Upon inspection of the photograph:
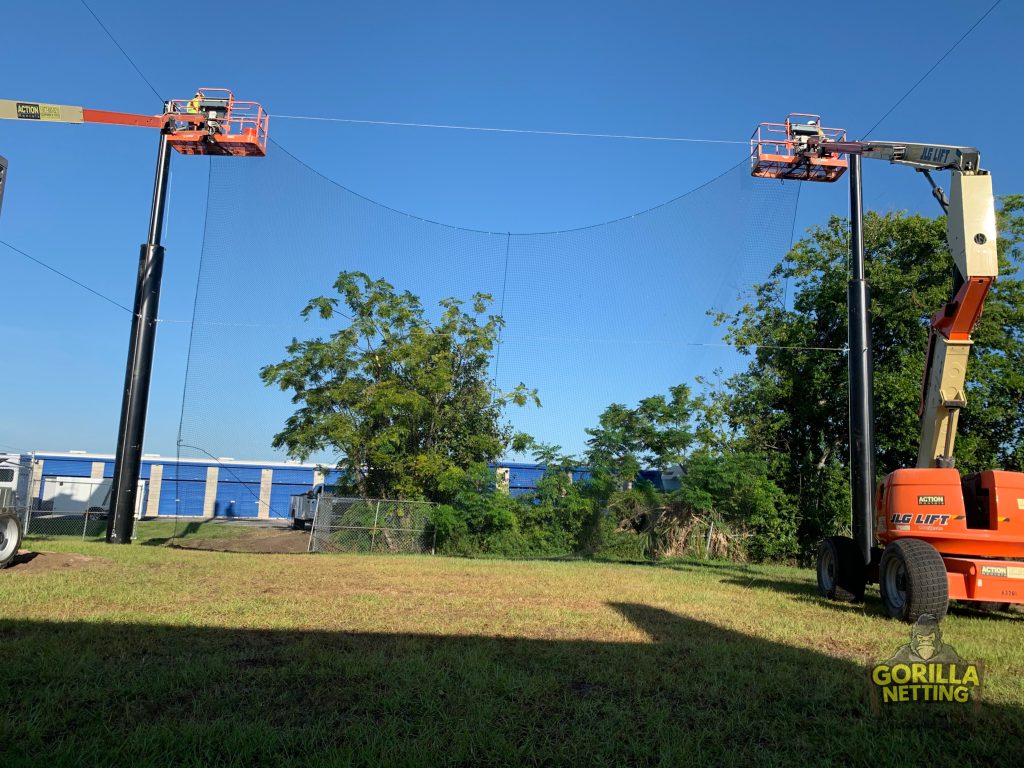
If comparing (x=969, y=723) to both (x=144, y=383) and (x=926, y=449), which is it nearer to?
(x=926, y=449)

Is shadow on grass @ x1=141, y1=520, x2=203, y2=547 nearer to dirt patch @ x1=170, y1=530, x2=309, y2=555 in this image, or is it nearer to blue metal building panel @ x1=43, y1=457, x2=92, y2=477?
dirt patch @ x1=170, y1=530, x2=309, y2=555

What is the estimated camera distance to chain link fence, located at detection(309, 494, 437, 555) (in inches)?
549

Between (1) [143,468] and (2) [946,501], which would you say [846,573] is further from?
(1) [143,468]

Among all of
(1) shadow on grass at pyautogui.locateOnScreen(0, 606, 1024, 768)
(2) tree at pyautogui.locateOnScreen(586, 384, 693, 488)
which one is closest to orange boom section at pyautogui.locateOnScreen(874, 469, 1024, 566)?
(1) shadow on grass at pyautogui.locateOnScreen(0, 606, 1024, 768)

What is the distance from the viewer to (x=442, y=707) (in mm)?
3406

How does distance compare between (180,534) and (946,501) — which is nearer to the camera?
(946,501)

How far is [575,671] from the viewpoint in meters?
4.16

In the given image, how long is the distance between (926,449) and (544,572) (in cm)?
516

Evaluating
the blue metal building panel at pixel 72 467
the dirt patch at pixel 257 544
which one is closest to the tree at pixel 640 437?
the dirt patch at pixel 257 544

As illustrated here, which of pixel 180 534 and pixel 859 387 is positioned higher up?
pixel 859 387

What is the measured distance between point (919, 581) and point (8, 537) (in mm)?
9675

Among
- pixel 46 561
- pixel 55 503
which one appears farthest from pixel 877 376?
pixel 55 503

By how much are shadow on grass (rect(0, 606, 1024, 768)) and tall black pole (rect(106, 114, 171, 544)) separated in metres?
8.53

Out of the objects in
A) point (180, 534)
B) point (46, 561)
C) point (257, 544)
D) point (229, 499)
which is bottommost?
point (180, 534)
